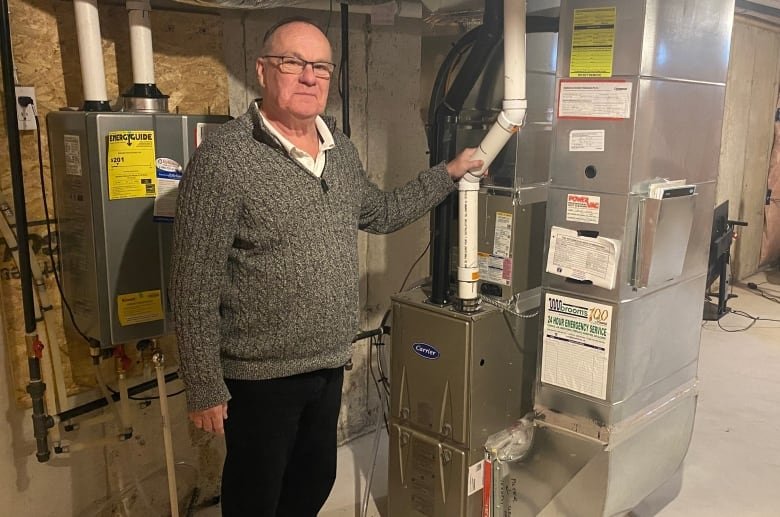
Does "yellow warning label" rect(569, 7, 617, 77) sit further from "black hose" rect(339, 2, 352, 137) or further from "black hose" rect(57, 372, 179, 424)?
"black hose" rect(57, 372, 179, 424)

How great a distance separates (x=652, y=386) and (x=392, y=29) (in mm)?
1708

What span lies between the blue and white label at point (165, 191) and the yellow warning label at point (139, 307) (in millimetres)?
217

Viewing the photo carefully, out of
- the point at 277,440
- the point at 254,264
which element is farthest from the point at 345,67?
the point at 277,440

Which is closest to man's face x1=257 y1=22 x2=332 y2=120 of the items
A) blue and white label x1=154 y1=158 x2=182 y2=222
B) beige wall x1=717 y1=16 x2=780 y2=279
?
blue and white label x1=154 y1=158 x2=182 y2=222

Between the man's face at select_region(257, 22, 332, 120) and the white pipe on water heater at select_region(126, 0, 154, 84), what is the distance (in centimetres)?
44

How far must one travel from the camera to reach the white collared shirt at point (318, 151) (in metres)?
1.59

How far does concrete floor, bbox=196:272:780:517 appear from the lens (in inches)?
99.3

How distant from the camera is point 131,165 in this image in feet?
5.76

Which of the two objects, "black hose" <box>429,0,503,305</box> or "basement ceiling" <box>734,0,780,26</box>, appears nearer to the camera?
"black hose" <box>429,0,503,305</box>

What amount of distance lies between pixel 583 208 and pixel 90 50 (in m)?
1.39

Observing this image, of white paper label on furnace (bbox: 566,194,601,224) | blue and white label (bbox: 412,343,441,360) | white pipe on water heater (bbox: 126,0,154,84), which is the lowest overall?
blue and white label (bbox: 412,343,441,360)

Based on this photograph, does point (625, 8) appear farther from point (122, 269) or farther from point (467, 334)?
point (122, 269)

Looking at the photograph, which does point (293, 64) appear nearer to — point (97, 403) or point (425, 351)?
point (425, 351)

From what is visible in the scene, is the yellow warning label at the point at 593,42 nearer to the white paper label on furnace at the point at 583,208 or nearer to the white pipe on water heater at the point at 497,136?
the white pipe on water heater at the point at 497,136
